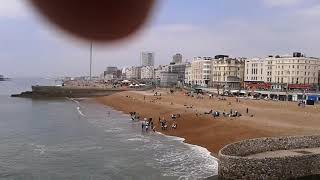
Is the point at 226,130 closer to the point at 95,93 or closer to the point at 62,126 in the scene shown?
the point at 62,126

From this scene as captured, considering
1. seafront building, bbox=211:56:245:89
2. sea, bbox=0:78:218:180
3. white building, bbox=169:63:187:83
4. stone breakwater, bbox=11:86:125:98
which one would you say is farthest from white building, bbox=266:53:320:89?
white building, bbox=169:63:187:83

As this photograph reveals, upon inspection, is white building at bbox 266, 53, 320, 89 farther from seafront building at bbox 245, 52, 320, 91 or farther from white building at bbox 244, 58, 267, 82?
white building at bbox 244, 58, 267, 82

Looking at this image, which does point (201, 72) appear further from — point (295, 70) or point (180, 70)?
point (180, 70)

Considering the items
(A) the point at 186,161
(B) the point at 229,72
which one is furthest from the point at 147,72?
(A) the point at 186,161

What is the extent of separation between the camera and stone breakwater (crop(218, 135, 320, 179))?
1271cm

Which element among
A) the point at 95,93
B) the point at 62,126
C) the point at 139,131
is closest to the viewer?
the point at 139,131

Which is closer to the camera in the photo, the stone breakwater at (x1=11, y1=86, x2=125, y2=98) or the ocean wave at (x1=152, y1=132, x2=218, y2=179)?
the ocean wave at (x1=152, y1=132, x2=218, y2=179)

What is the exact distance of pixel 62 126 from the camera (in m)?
30.6

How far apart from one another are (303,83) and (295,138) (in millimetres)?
53204

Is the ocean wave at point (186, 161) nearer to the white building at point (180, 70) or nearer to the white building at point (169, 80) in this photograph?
the white building at point (169, 80)

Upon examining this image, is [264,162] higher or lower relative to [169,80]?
lower

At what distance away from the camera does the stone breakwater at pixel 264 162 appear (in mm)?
12711

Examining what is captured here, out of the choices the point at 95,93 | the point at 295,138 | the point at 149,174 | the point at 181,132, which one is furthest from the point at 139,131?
the point at 95,93

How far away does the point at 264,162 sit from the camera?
41.7 ft
